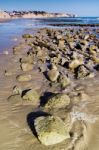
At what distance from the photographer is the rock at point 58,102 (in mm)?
5852

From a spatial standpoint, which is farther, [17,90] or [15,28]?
[15,28]

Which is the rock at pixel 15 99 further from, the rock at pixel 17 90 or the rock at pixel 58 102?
the rock at pixel 58 102

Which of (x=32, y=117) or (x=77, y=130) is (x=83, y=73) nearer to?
(x=32, y=117)

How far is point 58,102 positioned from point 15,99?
1058 mm

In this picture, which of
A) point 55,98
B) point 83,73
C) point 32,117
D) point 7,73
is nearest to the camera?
point 32,117

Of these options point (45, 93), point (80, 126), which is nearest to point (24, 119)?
point (80, 126)

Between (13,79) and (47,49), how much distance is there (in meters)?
5.77

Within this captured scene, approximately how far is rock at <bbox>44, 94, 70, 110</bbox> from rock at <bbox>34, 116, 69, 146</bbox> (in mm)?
1166

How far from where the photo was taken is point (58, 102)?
5918 mm

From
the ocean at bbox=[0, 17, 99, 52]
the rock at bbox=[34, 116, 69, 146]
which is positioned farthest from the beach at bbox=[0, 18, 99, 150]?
the ocean at bbox=[0, 17, 99, 52]

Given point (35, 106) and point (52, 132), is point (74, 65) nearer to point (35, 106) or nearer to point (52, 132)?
point (35, 106)

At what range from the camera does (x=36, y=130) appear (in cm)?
461

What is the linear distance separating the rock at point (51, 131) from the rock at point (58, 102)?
1.17 meters

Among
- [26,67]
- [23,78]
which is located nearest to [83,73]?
[23,78]
